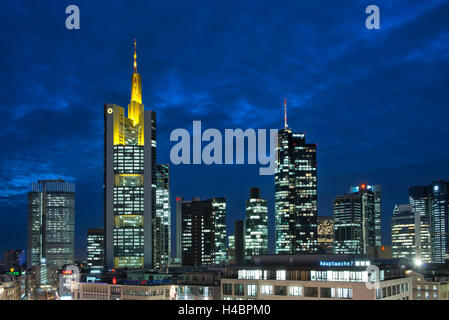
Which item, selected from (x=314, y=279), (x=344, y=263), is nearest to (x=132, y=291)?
(x=314, y=279)

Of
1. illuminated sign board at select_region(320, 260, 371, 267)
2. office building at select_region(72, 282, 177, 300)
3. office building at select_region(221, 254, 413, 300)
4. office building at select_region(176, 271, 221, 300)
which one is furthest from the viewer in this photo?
office building at select_region(72, 282, 177, 300)

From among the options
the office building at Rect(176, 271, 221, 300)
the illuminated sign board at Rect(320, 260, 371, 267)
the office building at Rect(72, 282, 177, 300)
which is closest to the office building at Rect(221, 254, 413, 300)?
the illuminated sign board at Rect(320, 260, 371, 267)

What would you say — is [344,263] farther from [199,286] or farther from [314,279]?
[199,286]

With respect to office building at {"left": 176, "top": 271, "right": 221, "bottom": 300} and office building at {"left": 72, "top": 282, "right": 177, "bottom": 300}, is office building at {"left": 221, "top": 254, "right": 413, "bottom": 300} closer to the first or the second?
office building at {"left": 176, "top": 271, "right": 221, "bottom": 300}

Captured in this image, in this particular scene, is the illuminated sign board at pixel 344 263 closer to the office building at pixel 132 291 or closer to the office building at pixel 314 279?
the office building at pixel 314 279

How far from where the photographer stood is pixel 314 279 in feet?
258

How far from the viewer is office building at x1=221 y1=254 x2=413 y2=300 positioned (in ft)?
247

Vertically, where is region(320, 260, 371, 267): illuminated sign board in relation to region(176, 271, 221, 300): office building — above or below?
above

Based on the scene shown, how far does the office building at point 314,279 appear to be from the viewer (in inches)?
2965

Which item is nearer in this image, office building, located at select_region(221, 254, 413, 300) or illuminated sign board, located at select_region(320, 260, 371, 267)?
office building, located at select_region(221, 254, 413, 300)

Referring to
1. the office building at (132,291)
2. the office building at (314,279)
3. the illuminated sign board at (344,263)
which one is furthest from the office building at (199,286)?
the illuminated sign board at (344,263)

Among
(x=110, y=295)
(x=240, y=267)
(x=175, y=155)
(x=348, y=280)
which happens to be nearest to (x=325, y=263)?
(x=348, y=280)

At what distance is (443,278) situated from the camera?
125 metres
